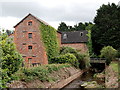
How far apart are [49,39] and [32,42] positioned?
117 inches

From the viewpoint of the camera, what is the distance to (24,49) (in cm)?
2553

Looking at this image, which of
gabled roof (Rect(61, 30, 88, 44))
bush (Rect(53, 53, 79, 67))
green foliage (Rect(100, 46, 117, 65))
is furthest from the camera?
gabled roof (Rect(61, 30, 88, 44))

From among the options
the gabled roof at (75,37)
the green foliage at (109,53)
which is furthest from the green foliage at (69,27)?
the green foliage at (109,53)

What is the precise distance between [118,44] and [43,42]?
18574 millimetres

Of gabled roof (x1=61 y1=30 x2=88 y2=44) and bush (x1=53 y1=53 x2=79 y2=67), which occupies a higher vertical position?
gabled roof (x1=61 y1=30 x2=88 y2=44)

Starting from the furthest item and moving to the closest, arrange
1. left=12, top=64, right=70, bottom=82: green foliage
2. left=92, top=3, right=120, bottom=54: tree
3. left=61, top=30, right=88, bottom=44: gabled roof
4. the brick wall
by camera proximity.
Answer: left=61, top=30, right=88, bottom=44: gabled roof → left=92, top=3, right=120, bottom=54: tree → the brick wall → left=12, top=64, right=70, bottom=82: green foliage

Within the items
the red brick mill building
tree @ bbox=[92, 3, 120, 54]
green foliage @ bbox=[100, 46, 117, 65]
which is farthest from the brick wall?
tree @ bbox=[92, 3, 120, 54]

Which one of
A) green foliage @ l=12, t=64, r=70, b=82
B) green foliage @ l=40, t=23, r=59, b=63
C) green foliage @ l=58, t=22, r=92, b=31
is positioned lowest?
green foliage @ l=12, t=64, r=70, b=82

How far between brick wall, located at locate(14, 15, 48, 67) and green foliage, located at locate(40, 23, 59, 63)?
28.1 inches

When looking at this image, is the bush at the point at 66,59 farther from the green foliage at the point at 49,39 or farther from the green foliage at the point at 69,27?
the green foliage at the point at 69,27

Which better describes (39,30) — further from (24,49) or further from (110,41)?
(110,41)

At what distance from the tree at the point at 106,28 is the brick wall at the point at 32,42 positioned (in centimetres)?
1665

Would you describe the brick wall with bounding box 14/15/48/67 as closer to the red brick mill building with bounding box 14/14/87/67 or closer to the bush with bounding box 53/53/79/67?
the red brick mill building with bounding box 14/14/87/67

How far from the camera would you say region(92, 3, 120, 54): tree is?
34.0m
